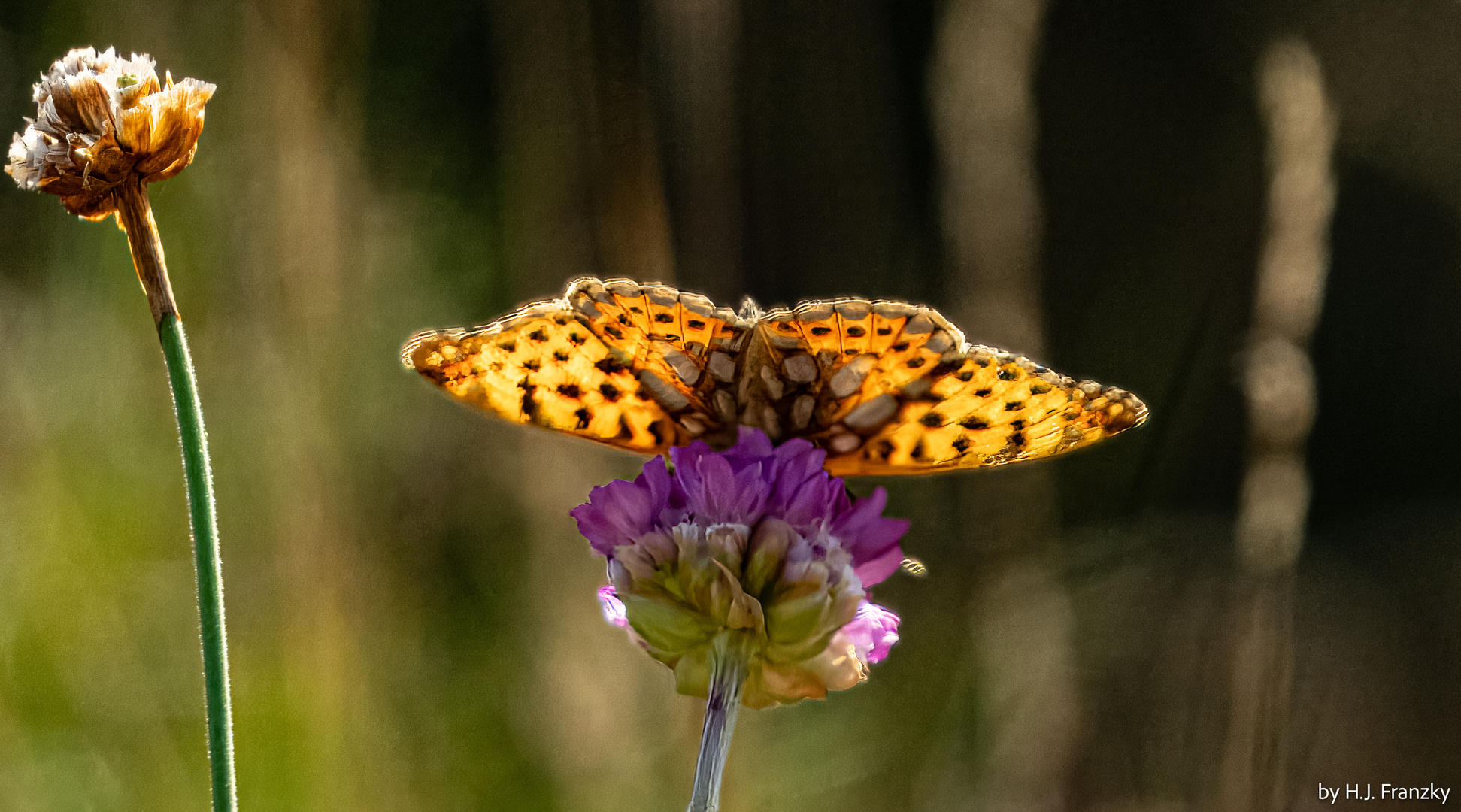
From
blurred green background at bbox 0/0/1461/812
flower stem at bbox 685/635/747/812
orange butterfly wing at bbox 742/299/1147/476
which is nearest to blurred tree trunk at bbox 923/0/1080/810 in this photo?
blurred green background at bbox 0/0/1461/812

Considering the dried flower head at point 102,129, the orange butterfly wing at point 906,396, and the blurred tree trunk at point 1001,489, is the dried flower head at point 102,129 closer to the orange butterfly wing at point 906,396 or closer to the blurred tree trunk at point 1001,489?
the orange butterfly wing at point 906,396

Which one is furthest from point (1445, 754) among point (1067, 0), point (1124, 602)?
point (1067, 0)

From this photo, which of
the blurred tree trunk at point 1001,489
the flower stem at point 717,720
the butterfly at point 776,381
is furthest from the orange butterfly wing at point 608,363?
the blurred tree trunk at point 1001,489

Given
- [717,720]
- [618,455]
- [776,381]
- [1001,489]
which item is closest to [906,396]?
[776,381]

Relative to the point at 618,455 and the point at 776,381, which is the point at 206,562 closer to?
the point at 776,381

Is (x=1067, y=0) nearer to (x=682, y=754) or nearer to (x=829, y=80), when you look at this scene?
(x=829, y=80)

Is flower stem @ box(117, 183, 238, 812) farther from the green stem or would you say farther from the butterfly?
the butterfly
